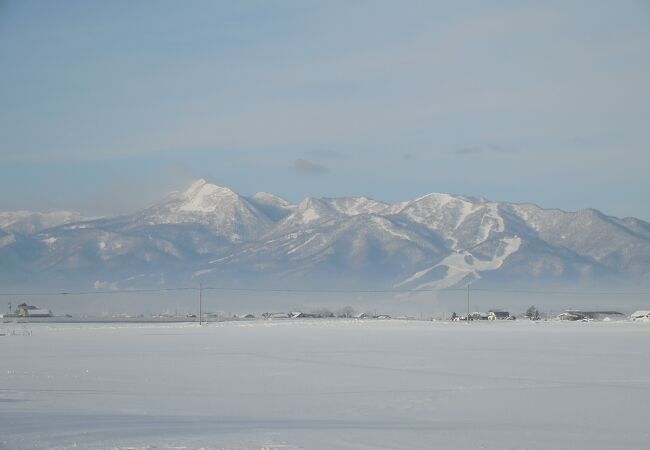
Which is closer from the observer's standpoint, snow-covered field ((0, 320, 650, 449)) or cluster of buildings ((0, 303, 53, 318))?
snow-covered field ((0, 320, 650, 449))

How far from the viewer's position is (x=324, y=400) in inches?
824

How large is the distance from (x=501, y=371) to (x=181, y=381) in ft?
32.7

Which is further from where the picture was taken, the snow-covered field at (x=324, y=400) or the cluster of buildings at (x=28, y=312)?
the cluster of buildings at (x=28, y=312)

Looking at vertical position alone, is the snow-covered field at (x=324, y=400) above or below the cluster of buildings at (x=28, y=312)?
below

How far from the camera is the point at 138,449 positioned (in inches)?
595

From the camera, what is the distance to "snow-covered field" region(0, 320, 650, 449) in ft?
53.2

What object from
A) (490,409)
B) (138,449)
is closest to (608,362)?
(490,409)

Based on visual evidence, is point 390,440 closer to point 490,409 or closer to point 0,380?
point 490,409

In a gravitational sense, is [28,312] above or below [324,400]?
above

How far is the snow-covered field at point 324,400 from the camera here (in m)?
16.2

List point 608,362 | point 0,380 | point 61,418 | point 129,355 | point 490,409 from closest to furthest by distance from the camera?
point 61,418 → point 490,409 → point 0,380 → point 608,362 → point 129,355

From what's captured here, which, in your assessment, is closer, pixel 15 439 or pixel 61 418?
pixel 15 439

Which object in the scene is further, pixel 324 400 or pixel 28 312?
pixel 28 312

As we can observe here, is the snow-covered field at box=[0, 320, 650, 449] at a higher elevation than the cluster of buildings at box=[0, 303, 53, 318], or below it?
below
